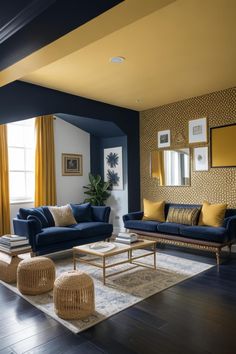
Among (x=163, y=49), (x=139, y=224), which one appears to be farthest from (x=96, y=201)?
(x=163, y=49)

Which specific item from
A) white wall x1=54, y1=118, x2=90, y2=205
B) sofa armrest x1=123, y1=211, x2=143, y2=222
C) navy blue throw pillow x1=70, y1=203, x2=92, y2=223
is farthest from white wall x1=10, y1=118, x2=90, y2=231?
sofa armrest x1=123, y1=211, x2=143, y2=222

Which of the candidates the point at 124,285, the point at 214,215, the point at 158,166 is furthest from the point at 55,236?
the point at 158,166

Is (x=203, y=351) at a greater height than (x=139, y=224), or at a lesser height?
lesser

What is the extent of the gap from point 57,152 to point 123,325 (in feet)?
15.0

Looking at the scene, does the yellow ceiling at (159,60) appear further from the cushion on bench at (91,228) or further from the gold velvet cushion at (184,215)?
the cushion on bench at (91,228)

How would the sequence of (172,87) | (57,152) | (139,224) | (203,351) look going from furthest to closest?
(57,152), (139,224), (172,87), (203,351)

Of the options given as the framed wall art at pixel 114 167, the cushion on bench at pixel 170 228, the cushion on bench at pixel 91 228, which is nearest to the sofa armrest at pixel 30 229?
the cushion on bench at pixel 91 228

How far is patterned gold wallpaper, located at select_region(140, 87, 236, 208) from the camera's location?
5.07m

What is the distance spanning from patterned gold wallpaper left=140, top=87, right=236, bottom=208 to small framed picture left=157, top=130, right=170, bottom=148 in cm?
9

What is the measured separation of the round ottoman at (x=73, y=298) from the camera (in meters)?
2.59

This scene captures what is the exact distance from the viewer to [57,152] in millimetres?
6410

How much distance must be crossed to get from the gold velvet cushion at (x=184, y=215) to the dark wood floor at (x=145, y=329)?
1.85 meters

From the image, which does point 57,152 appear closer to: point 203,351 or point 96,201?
point 96,201

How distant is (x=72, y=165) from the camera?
21.9 ft
